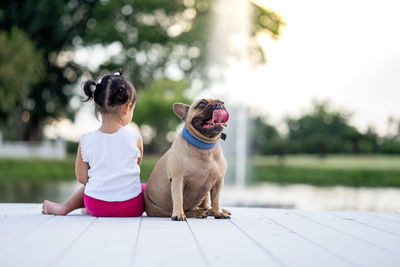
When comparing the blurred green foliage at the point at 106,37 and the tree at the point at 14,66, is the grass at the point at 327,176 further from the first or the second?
the tree at the point at 14,66

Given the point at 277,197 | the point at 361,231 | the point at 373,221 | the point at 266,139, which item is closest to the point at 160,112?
the point at 266,139

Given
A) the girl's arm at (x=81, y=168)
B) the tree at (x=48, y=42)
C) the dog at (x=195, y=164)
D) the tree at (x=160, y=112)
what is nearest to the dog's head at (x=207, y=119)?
the dog at (x=195, y=164)

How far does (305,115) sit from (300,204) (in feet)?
73.0

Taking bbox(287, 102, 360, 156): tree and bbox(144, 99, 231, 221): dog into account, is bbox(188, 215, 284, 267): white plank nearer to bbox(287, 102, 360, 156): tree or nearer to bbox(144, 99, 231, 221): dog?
bbox(144, 99, 231, 221): dog

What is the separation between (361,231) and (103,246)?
5.43 feet

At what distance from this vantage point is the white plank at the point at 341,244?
7.12ft

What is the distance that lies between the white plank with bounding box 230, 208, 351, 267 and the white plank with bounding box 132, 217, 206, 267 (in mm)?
376

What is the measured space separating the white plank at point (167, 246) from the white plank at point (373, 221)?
4.39 ft

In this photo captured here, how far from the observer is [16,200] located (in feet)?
37.3

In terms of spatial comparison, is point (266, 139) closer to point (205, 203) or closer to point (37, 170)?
point (37, 170)

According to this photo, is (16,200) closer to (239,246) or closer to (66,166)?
(66,166)

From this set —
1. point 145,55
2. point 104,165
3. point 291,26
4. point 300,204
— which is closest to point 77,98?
point 145,55

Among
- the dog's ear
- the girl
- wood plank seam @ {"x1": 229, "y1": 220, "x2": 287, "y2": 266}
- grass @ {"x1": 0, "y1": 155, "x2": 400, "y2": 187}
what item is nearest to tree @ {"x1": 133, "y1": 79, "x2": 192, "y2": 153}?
grass @ {"x1": 0, "y1": 155, "x2": 400, "y2": 187}

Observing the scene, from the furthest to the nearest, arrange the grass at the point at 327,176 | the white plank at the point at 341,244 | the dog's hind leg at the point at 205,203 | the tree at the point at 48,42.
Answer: the tree at the point at 48,42 < the grass at the point at 327,176 < the dog's hind leg at the point at 205,203 < the white plank at the point at 341,244
